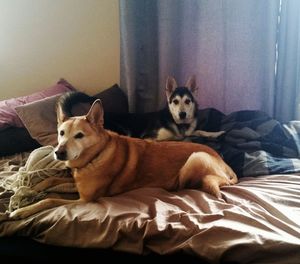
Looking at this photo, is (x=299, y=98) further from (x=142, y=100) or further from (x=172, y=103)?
(x=142, y=100)

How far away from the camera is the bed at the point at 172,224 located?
998 mm

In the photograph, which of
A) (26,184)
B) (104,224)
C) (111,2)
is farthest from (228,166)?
(111,2)

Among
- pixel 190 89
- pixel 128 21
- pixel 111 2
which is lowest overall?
pixel 190 89

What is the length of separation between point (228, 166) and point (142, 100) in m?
0.90

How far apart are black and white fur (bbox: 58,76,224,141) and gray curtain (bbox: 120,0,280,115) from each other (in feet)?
0.67

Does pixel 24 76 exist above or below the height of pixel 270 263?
above

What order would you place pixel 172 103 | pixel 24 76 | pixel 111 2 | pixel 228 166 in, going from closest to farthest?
pixel 228 166 → pixel 172 103 → pixel 111 2 → pixel 24 76

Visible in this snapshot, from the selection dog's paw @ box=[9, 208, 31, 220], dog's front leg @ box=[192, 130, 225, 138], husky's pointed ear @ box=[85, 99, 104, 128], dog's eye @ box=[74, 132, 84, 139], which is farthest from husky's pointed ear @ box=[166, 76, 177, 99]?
dog's paw @ box=[9, 208, 31, 220]

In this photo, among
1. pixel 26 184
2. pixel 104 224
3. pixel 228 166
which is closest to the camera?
pixel 104 224

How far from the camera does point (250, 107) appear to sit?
2055mm

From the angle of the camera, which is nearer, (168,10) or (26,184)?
(26,184)

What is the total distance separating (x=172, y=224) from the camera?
110 centimetres

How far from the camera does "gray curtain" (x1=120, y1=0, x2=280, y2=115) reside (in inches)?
75.6

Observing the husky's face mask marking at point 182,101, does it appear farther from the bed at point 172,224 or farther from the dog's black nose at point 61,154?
the dog's black nose at point 61,154
